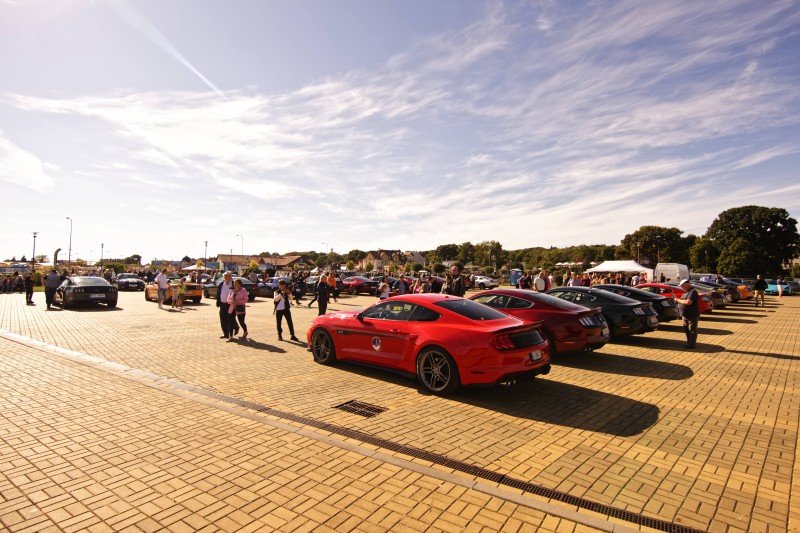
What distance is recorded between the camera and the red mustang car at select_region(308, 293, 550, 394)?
5.98 meters

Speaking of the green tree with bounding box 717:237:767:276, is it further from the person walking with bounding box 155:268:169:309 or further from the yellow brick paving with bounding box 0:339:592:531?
the yellow brick paving with bounding box 0:339:592:531

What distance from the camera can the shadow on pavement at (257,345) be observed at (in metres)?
10.2

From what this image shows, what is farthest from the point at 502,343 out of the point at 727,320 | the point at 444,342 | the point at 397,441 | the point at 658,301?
the point at 727,320

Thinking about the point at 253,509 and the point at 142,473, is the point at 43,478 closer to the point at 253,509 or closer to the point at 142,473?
the point at 142,473

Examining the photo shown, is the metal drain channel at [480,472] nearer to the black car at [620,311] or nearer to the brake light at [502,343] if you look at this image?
the brake light at [502,343]

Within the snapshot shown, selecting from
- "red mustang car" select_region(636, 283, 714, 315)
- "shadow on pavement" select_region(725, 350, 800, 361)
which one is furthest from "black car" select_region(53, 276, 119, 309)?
"shadow on pavement" select_region(725, 350, 800, 361)

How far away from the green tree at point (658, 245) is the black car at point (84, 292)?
74.7 metres

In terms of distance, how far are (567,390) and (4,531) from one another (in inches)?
259

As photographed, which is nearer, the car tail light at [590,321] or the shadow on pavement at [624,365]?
the shadow on pavement at [624,365]

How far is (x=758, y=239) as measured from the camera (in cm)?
6606

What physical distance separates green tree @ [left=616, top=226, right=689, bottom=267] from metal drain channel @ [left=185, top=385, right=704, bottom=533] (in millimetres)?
78973

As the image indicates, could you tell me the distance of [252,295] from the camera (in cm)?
2611

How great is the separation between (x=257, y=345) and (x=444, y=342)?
5.99 meters

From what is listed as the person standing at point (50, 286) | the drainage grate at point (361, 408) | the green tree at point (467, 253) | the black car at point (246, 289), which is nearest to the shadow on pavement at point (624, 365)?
the drainage grate at point (361, 408)
